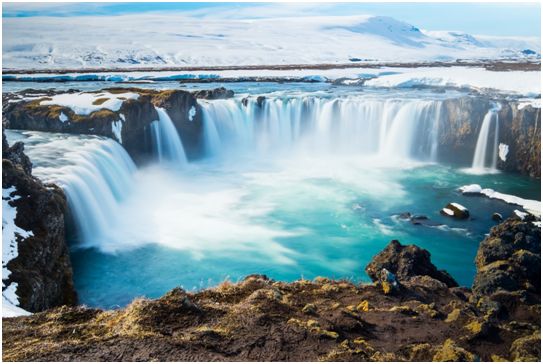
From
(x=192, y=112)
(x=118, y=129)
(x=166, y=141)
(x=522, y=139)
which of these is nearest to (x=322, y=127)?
(x=192, y=112)

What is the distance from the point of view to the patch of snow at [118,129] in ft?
96.9

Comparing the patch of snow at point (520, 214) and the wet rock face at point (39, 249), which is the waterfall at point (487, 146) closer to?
the patch of snow at point (520, 214)

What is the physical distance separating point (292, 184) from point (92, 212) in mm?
12860

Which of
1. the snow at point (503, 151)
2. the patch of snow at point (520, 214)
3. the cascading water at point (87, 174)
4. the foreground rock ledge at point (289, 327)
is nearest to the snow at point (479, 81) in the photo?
the snow at point (503, 151)

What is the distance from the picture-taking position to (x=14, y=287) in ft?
37.3

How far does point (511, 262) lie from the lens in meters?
14.3

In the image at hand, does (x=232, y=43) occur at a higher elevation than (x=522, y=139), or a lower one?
higher

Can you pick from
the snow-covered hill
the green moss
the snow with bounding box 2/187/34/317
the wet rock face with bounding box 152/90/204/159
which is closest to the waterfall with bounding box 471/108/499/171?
the wet rock face with bounding box 152/90/204/159

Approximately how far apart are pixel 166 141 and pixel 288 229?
15.3 m

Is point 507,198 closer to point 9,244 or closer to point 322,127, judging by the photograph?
point 322,127

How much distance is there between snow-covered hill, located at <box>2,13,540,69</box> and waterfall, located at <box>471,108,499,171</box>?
37678mm

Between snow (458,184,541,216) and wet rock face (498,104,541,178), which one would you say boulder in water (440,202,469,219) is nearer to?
snow (458,184,541,216)

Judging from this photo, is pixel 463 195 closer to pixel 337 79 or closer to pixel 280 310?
pixel 280 310

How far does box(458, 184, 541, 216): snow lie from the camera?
79.7ft
